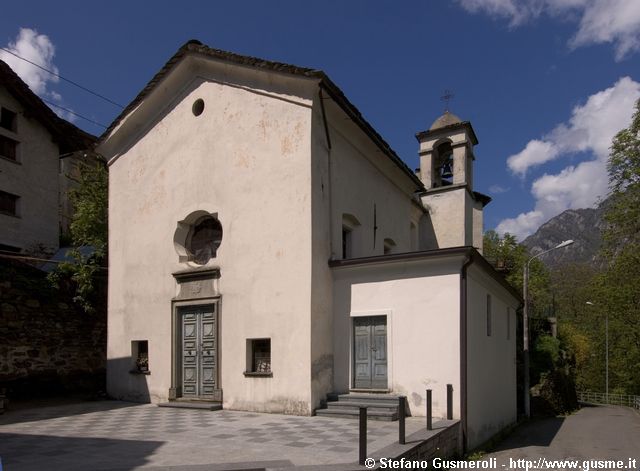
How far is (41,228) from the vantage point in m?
19.7

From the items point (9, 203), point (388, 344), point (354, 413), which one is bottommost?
point (354, 413)

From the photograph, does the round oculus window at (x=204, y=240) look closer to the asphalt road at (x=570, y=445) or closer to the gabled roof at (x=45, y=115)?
the gabled roof at (x=45, y=115)

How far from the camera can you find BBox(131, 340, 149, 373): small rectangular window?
43.4ft

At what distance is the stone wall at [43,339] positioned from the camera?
1384 centimetres

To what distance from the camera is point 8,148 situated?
18.8 meters

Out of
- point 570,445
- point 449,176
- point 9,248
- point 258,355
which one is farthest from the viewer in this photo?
point 449,176

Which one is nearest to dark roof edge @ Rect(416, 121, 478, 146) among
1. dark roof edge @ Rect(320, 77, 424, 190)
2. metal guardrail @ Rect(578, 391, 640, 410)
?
dark roof edge @ Rect(320, 77, 424, 190)

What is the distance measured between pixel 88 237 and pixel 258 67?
9010mm

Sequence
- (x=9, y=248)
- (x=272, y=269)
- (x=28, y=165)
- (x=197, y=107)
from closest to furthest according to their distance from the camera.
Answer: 1. (x=272, y=269)
2. (x=197, y=107)
3. (x=9, y=248)
4. (x=28, y=165)

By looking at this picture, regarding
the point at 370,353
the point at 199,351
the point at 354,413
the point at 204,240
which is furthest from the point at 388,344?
the point at 204,240

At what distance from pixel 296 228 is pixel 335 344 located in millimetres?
2696

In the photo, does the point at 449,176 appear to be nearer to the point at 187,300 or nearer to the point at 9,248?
the point at 187,300

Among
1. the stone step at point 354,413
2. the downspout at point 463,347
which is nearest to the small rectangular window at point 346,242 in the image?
the downspout at point 463,347

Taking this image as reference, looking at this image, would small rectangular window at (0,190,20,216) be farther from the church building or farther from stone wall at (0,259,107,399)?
the church building
